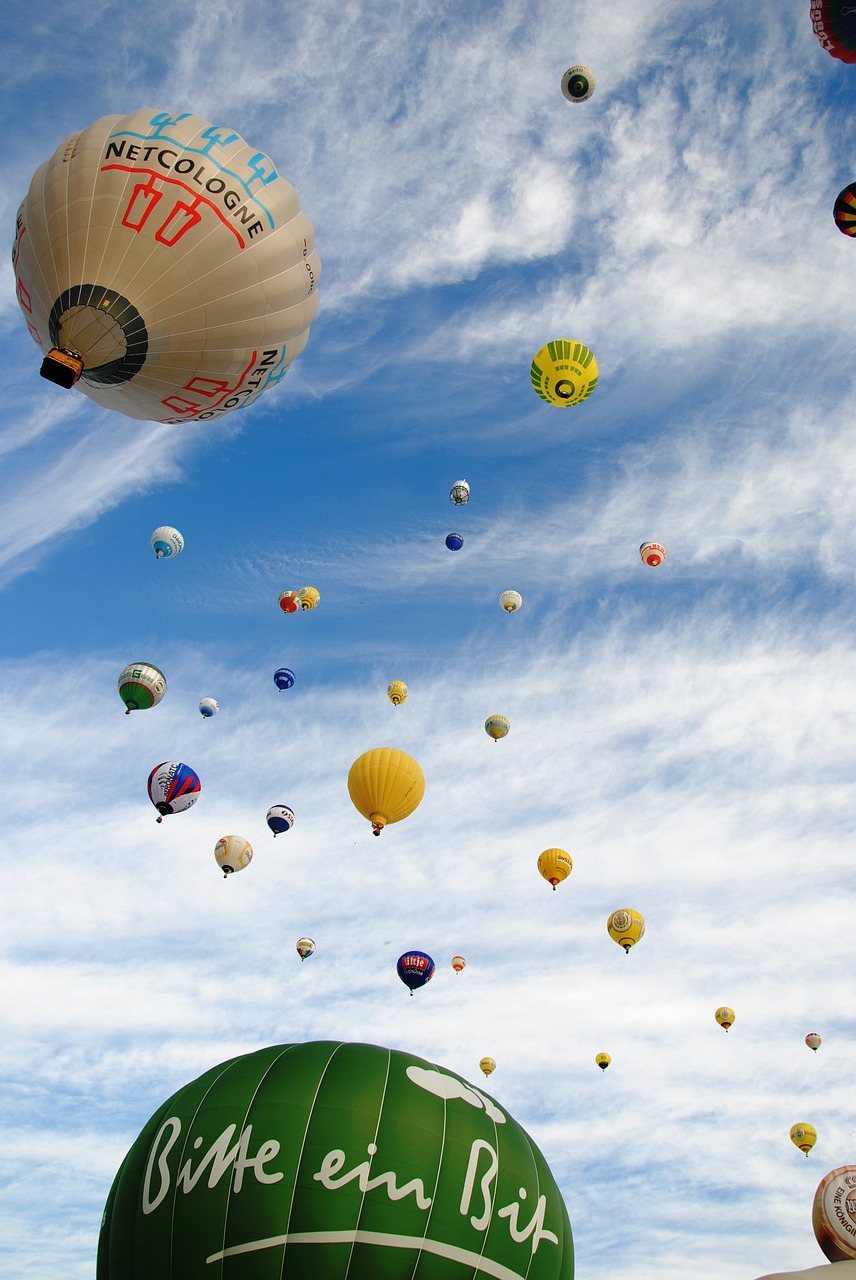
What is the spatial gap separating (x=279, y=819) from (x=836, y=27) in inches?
1007

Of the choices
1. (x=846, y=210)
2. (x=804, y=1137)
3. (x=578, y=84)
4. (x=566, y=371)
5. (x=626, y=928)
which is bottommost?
(x=804, y=1137)

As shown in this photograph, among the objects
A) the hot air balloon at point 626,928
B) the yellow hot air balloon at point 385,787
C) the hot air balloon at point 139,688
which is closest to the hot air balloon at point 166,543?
the hot air balloon at point 139,688

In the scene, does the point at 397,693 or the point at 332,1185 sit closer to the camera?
the point at 332,1185

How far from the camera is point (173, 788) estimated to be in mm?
23688

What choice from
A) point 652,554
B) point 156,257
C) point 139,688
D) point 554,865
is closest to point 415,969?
point 554,865

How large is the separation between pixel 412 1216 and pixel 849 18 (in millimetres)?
18111

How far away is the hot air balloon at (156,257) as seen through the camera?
1361cm

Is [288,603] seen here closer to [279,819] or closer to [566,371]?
[279,819]

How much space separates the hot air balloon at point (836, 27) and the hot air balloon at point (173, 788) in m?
21.1

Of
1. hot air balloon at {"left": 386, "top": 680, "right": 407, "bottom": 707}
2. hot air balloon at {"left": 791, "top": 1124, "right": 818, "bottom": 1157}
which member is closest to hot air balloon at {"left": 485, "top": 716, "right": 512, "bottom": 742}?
hot air balloon at {"left": 386, "top": 680, "right": 407, "bottom": 707}

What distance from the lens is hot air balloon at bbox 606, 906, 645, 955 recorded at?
91.9ft

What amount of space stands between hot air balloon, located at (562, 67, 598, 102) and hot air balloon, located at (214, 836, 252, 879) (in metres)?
23.1

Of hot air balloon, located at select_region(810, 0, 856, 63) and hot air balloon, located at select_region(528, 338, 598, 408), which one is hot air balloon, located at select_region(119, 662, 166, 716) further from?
hot air balloon, located at select_region(810, 0, 856, 63)

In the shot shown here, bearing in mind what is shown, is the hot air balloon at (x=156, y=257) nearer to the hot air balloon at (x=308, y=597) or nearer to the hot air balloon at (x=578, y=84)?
the hot air balloon at (x=578, y=84)
